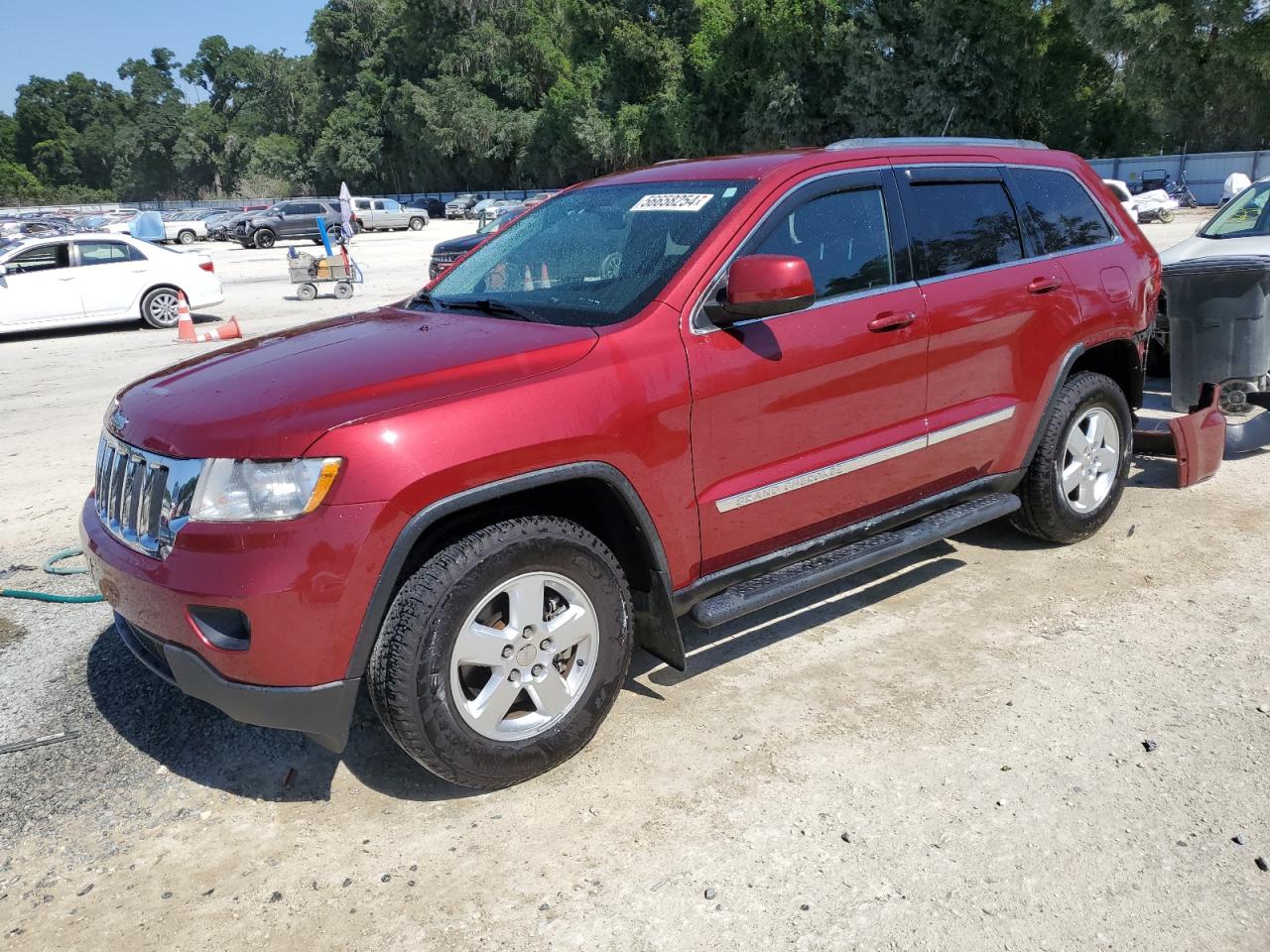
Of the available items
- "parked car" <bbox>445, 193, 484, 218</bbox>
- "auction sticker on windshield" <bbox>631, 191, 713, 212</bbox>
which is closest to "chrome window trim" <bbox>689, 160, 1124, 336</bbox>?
"auction sticker on windshield" <bbox>631, 191, 713, 212</bbox>

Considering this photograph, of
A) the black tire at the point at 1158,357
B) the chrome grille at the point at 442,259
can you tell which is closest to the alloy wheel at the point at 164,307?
the chrome grille at the point at 442,259

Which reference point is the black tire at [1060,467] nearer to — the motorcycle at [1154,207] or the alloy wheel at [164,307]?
the alloy wheel at [164,307]

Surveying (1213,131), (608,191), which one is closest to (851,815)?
(608,191)

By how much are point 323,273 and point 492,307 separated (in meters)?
15.4

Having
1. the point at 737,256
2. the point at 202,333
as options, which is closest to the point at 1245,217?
the point at 737,256

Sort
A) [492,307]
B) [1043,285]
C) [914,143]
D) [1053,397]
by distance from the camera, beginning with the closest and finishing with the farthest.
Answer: [492,307] → [914,143] → [1043,285] → [1053,397]

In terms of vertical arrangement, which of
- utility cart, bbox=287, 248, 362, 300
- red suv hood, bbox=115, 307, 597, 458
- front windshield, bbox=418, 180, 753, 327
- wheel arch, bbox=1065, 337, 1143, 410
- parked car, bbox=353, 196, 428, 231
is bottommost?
wheel arch, bbox=1065, 337, 1143, 410

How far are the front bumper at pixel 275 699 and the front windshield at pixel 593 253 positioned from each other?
1433 mm

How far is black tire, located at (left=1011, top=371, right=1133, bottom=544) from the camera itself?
4668mm

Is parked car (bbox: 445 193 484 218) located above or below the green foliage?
below

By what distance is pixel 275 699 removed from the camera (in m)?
2.78

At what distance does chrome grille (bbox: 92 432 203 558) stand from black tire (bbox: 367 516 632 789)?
66 cm

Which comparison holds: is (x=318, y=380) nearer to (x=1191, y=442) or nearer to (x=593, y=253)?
Result: (x=593, y=253)

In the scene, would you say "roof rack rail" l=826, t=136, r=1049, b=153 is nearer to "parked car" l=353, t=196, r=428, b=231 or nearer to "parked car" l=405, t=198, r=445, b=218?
"parked car" l=353, t=196, r=428, b=231
